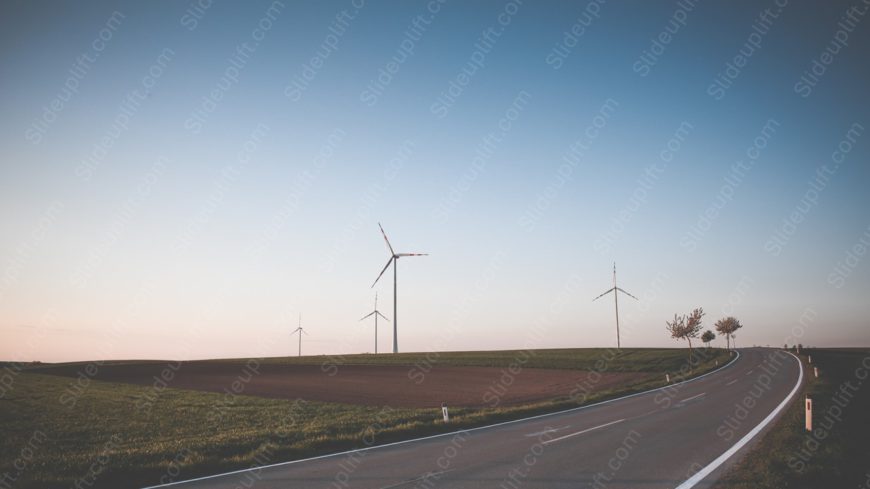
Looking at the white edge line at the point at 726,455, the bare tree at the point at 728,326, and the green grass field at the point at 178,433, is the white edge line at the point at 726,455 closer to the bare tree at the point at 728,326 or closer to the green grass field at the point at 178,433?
the green grass field at the point at 178,433

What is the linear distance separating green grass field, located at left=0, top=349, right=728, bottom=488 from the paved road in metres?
Result: 1.57

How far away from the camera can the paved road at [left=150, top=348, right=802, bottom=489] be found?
30.7 feet

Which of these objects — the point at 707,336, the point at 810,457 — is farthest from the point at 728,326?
the point at 810,457

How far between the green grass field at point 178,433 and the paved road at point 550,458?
157 centimetres

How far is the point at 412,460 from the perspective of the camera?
37.3ft

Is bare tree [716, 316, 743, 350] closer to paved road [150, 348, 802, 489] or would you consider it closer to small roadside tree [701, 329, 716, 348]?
small roadside tree [701, 329, 716, 348]

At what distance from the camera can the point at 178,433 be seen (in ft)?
56.7

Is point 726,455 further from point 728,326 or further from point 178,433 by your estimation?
point 728,326

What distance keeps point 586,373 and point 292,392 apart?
96.7ft

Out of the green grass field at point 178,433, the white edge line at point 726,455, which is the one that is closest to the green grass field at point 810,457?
the white edge line at point 726,455

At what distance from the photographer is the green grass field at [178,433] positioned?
1123cm

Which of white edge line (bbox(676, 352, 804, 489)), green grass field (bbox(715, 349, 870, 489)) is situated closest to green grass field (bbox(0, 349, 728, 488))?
white edge line (bbox(676, 352, 804, 489))

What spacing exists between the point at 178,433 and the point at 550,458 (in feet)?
47.9

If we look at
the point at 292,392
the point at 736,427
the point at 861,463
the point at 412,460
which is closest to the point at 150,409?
the point at 292,392
